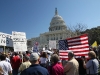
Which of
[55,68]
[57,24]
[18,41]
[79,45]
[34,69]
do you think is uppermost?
[57,24]

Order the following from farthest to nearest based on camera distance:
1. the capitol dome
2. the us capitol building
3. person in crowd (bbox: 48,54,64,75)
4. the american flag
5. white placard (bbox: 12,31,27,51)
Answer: the capitol dome < the us capitol building < white placard (bbox: 12,31,27,51) < the american flag < person in crowd (bbox: 48,54,64,75)

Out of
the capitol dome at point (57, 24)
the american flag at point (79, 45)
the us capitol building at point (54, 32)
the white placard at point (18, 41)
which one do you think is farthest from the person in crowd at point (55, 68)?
the capitol dome at point (57, 24)

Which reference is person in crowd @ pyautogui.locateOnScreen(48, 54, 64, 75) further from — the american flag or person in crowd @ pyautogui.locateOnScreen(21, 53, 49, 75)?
the american flag

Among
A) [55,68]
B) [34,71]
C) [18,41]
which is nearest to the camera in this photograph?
[34,71]

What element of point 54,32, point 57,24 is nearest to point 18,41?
point 54,32

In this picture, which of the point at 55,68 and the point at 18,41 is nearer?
the point at 55,68

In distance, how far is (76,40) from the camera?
25.4 feet

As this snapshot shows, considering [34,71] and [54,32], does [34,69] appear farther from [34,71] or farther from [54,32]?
[54,32]

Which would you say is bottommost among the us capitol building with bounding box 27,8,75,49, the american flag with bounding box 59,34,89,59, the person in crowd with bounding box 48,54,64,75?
the person in crowd with bounding box 48,54,64,75

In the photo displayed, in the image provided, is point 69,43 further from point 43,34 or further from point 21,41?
point 43,34

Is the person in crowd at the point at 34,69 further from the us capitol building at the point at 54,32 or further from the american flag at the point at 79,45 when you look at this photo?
the us capitol building at the point at 54,32

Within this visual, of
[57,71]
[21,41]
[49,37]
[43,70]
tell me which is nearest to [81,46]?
[57,71]

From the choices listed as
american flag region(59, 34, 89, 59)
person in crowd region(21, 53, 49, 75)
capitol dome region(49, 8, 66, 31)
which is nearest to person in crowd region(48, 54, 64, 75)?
person in crowd region(21, 53, 49, 75)

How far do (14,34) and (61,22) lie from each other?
4292 inches
